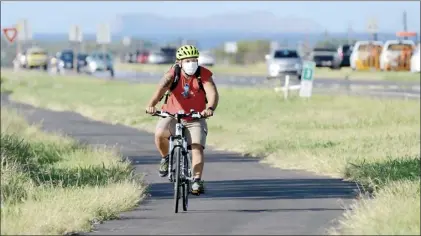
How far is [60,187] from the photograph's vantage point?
14.7 m

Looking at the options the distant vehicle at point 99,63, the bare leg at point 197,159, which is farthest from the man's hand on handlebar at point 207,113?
the distant vehicle at point 99,63

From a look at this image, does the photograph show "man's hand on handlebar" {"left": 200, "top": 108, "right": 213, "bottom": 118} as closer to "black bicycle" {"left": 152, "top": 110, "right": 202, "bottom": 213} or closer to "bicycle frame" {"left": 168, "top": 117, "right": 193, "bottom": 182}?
"black bicycle" {"left": 152, "top": 110, "right": 202, "bottom": 213}

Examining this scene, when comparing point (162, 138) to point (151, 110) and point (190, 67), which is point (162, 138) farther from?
point (190, 67)

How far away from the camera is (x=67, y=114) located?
36812 millimetres

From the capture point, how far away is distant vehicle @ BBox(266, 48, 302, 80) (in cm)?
5275

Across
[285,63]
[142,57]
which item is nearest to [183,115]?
[285,63]

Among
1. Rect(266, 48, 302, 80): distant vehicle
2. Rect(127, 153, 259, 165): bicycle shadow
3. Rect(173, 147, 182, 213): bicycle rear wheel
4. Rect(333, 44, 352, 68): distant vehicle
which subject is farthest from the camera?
Rect(333, 44, 352, 68): distant vehicle

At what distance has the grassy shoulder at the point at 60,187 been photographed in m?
11.9

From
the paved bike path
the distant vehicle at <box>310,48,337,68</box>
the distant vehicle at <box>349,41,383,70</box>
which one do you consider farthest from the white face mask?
the distant vehicle at <box>310,48,337,68</box>

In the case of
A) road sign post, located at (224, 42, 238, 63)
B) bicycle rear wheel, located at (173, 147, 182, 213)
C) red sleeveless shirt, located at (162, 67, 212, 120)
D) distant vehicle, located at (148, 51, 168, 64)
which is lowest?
road sign post, located at (224, 42, 238, 63)

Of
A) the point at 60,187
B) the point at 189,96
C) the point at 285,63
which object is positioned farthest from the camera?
the point at 285,63

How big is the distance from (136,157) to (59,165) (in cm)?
295

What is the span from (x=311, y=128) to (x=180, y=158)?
45.4 feet

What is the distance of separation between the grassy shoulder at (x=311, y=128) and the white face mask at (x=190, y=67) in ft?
7.97
